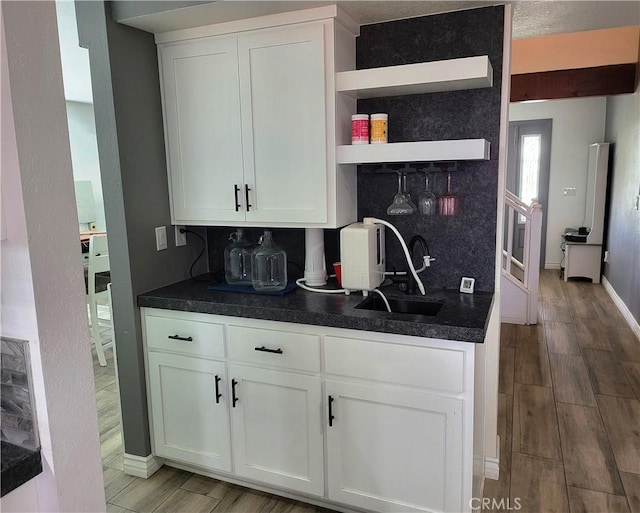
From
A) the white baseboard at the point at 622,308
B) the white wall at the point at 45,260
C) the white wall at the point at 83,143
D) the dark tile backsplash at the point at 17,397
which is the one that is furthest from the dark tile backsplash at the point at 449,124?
the white wall at the point at 83,143

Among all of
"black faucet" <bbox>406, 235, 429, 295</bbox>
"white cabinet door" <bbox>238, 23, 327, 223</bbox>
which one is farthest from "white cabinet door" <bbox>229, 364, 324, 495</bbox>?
"white cabinet door" <bbox>238, 23, 327, 223</bbox>

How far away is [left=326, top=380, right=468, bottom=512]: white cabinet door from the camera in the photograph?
185cm

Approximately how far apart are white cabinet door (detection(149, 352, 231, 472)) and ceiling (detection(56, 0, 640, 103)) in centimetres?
149

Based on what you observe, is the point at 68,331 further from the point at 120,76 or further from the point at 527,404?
the point at 527,404

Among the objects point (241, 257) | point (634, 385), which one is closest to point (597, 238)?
point (634, 385)

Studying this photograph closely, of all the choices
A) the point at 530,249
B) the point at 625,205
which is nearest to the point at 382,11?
the point at 530,249

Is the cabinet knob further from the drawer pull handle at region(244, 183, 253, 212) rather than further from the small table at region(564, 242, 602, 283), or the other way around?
the small table at region(564, 242, 602, 283)

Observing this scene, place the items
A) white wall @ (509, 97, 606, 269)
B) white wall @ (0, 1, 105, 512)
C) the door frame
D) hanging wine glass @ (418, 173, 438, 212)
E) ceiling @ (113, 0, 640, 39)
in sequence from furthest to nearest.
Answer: the door frame < white wall @ (509, 97, 606, 269) < hanging wine glass @ (418, 173, 438, 212) < ceiling @ (113, 0, 640, 39) < white wall @ (0, 1, 105, 512)

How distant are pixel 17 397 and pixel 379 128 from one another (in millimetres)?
1625

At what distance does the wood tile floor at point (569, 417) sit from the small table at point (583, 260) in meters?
1.80

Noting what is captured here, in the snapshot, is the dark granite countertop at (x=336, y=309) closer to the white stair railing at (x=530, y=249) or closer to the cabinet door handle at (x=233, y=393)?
the cabinet door handle at (x=233, y=393)

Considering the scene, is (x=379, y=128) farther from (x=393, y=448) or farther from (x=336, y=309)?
(x=393, y=448)

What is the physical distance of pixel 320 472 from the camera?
2098mm

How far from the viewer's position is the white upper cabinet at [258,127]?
6.97 feet
